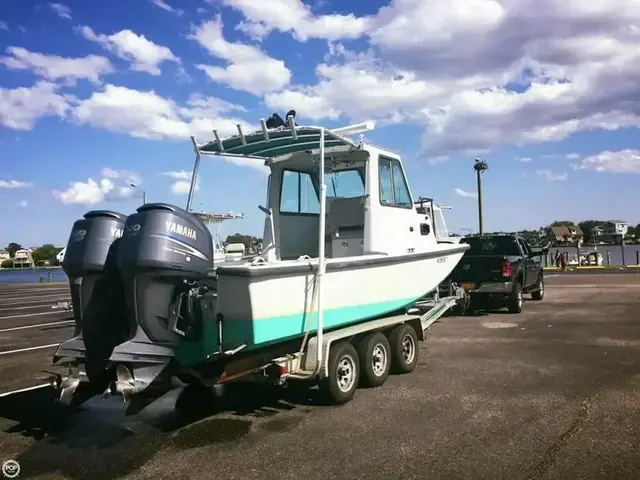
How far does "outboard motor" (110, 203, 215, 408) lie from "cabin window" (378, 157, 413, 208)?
331 centimetres

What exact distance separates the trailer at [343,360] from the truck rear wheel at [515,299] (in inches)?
233

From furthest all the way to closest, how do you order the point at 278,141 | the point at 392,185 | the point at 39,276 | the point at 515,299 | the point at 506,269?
the point at 39,276
the point at 515,299
the point at 506,269
the point at 392,185
the point at 278,141

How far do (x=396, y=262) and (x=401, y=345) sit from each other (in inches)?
45.7

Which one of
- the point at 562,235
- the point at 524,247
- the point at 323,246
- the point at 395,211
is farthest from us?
the point at 562,235

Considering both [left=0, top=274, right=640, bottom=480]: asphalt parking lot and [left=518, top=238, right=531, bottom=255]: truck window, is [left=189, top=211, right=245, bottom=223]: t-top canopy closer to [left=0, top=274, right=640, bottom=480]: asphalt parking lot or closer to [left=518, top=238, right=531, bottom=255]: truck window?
[left=0, top=274, right=640, bottom=480]: asphalt parking lot

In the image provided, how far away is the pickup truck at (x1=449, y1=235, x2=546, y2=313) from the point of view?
46.4 ft

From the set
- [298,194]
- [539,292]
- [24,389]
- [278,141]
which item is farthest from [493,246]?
A: [24,389]

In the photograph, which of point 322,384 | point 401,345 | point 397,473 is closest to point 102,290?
point 322,384

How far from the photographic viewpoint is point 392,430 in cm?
592

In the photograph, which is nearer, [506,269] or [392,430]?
[392,430]

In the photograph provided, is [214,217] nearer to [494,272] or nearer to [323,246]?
[323,246]

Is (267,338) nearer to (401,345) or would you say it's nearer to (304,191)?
(401,345)

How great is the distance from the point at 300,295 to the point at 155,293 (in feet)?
4.99

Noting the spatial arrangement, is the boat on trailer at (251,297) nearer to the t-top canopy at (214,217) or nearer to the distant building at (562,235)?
the t-top canopy at (214,217)
